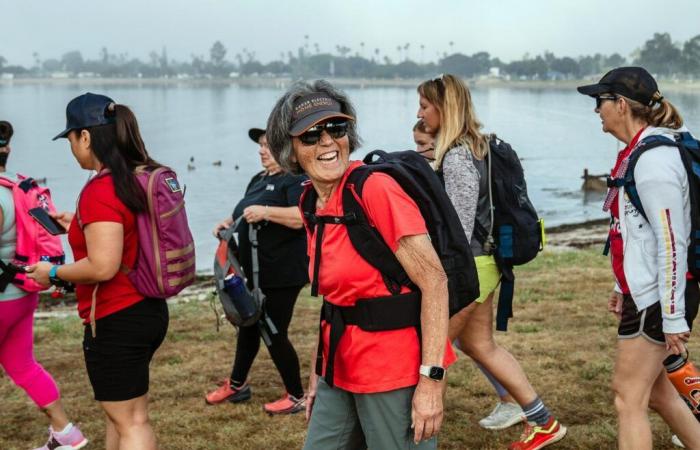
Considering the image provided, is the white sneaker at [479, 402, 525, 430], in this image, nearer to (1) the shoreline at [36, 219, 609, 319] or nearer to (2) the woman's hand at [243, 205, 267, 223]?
(2) the woman's hand at [243, 205, 267, 223]

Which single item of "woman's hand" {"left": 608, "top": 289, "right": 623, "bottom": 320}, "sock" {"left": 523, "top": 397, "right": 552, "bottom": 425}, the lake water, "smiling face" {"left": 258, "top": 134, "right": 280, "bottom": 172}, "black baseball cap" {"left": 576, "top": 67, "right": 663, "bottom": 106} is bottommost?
the lake water

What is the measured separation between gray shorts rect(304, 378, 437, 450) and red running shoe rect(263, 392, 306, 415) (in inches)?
98.5

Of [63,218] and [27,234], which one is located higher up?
[63,218]

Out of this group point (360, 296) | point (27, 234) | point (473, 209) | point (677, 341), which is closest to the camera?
point (360, 296)

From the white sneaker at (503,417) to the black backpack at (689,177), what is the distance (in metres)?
1.91

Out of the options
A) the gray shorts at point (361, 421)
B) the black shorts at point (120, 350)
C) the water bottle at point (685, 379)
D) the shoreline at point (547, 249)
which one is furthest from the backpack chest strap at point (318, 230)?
the shoreline at point (547, 249)

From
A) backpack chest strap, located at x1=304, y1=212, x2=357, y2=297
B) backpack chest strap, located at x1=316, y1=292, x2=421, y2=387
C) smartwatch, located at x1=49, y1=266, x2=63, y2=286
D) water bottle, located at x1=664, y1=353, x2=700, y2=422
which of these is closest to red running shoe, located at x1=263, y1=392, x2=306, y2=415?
smartwatch, located at x1=49, y1=266, x2=63, y2=286

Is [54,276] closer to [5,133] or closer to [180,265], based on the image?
[180,265]

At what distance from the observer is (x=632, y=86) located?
3.83 m

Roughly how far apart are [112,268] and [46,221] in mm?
970

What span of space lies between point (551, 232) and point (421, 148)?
18.4m

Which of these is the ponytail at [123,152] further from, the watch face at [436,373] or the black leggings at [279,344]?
the black leggings at [279,344]

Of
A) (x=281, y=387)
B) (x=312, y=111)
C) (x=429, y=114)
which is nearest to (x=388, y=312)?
(x=312, y=111)

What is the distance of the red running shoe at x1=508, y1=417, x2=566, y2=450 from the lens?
484 cm
